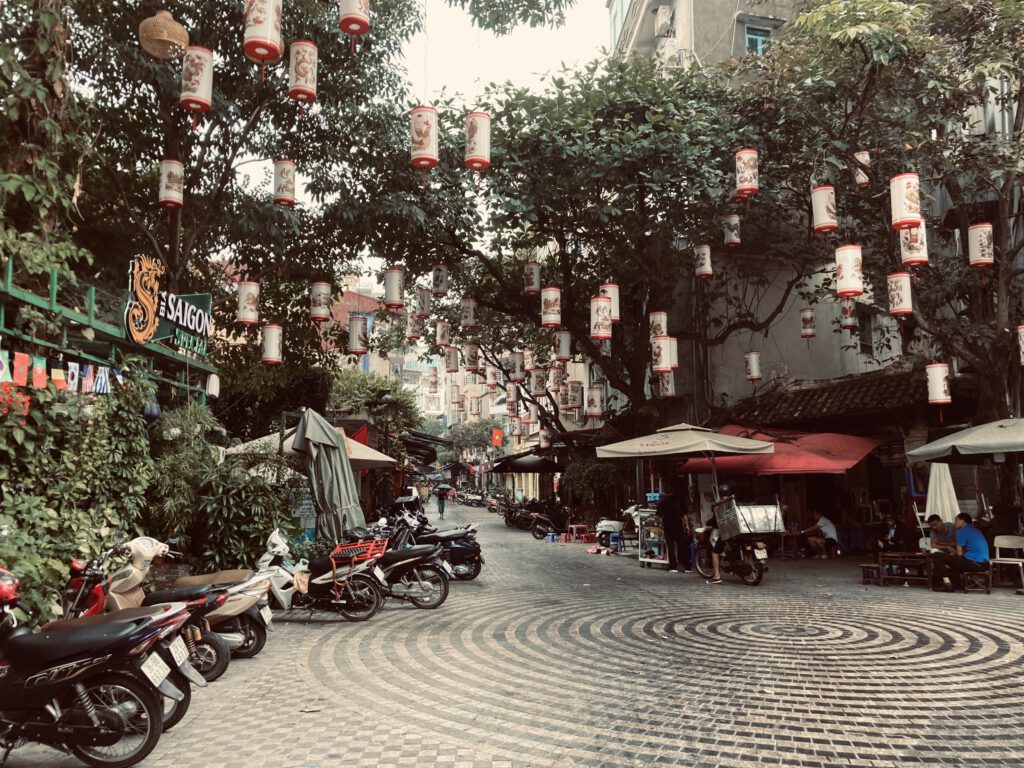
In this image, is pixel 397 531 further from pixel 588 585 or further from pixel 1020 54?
pixel 1020 54

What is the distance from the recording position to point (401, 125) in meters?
13.2

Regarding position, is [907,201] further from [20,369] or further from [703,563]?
[20,369]

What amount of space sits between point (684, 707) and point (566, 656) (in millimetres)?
1755

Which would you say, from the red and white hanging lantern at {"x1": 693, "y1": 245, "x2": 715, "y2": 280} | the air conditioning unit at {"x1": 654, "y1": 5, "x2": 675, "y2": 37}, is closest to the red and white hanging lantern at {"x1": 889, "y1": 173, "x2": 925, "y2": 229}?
the red and white hanging lantern at {"x1": 693, "y1": 245, "x2": 715, "y2": 280}

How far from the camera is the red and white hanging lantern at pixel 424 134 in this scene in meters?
9.81

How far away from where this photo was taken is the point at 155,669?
174 inches

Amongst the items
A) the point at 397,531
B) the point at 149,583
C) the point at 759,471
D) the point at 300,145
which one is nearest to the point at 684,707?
the point at 149,583

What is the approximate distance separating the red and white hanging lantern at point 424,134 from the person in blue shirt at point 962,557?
9347mm

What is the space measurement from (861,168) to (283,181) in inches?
377

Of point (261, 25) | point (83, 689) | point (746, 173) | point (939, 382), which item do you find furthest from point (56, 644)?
point (939, 382)

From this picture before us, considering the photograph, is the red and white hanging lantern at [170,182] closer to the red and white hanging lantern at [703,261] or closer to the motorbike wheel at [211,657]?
the motorbike wheel at [211,657]

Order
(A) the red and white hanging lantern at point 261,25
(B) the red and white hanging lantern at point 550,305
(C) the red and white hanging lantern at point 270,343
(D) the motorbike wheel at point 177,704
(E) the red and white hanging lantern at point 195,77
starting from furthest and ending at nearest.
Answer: (B) the red and white hanging lantern at point 550,305, (C) the red and white hanging lantern at point 270,343, (E) the red and white hanging lantern at point 195,77, (A) the red and white hanging lantern at point 261,25, (D) the motorbike wheel at point 177,704

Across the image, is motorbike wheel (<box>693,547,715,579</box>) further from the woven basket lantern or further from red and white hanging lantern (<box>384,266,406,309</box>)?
the woven basket lantern

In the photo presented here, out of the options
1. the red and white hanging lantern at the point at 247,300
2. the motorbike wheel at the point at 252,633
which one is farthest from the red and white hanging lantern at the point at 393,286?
the motorbike wheel at the point at 252,633
